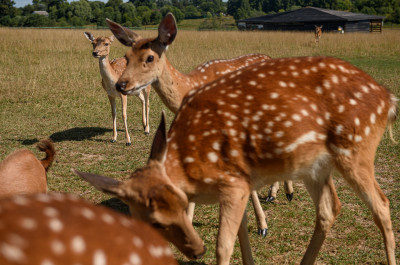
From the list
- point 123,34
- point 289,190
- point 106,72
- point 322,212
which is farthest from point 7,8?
point 322,212

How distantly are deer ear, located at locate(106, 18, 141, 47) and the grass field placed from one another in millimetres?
1903

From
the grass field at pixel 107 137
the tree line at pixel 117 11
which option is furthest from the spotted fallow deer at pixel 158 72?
the tree line at pixel 117 11

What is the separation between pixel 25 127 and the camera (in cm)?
856

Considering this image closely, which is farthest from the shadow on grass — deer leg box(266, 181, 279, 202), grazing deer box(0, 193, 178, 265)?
grazing deer box(0, 193, 178, 265)

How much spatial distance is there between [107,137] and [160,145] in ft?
18.7

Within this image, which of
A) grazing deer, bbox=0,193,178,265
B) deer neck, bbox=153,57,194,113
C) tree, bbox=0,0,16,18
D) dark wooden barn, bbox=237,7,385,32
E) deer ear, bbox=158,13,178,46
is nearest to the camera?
grazing deer, bbox=0,193,178,265

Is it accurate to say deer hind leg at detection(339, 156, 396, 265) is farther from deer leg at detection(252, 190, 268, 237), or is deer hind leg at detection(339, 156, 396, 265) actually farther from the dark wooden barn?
the dark wooden barn

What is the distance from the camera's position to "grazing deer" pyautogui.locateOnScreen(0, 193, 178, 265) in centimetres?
115

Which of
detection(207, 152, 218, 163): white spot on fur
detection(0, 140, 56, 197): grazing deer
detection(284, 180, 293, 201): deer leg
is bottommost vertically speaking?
detection(284, 180, 293, 201): deer leg

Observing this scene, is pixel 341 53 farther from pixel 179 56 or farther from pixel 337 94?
pixel 337 94

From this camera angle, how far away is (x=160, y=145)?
2773 millimetres

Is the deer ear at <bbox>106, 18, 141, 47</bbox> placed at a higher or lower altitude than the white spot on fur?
higher

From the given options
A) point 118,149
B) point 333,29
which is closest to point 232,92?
point 118,149

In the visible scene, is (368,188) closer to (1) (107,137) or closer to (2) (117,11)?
(1) (107,137)
